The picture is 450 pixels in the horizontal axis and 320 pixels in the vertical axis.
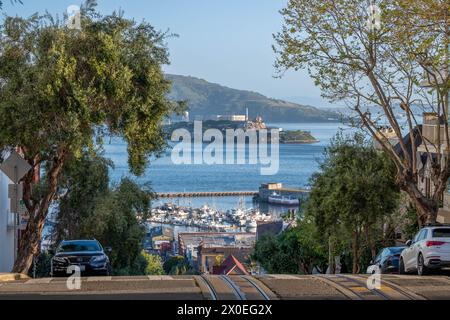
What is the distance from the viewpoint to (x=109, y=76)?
2611 cm

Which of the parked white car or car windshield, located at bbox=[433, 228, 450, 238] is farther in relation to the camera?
car windshield, located at bbox=[433, 228, 450, 238]

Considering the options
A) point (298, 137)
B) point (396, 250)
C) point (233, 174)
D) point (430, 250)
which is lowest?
point (233, 174)

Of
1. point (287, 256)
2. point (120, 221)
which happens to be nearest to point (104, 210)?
point (120, 221)

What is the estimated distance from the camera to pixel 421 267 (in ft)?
81.6

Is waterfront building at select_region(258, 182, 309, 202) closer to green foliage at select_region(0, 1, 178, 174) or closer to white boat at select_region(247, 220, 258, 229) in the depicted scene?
white boat at select_region(247, 220, 258, 229)

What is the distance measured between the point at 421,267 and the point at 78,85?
35.5 feet

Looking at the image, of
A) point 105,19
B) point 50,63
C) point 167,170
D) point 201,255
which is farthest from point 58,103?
point 167,170

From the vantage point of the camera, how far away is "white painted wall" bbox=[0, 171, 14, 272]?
44.0m

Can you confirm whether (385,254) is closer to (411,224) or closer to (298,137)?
(411,224)

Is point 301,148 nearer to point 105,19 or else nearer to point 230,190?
point 230,190

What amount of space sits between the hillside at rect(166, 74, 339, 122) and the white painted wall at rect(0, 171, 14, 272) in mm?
75329

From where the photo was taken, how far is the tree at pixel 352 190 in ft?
135

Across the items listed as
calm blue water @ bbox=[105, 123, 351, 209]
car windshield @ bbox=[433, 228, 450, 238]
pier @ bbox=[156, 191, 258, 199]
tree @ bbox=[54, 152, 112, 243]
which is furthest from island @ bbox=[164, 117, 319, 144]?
car windshield @ bbox=[433, 228, 450, 238]
